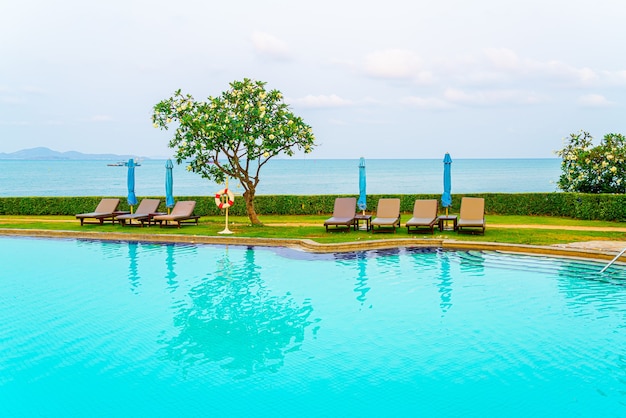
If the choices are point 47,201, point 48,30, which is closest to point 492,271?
point 47,201

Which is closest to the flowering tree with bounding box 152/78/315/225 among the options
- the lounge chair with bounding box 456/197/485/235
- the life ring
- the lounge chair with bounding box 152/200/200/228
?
the life ring

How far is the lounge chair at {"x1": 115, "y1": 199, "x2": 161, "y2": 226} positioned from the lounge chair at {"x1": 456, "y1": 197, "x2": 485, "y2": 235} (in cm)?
1077

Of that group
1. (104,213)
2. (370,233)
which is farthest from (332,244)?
(104,213)

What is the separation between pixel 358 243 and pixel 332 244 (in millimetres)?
753

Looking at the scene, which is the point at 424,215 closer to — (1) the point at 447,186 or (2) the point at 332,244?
(1) the point at 447,186

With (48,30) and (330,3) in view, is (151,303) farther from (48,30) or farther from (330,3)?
(48,30)

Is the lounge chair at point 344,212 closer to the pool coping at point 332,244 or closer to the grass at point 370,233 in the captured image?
the grass at point 370,233

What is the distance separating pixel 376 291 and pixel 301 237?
5.91 meters

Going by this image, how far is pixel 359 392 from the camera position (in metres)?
6.25

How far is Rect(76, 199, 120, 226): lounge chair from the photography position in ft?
67.3

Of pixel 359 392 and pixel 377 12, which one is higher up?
pixel 377 12

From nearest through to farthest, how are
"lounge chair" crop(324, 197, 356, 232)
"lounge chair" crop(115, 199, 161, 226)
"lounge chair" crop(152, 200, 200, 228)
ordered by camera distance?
1. "lounge chair" crop(324, 197, 356, 232)
2. "lounge chair" crop(152, 200, 200, 228)
3. "lounge chair" crop(115, 199, 161, 226)

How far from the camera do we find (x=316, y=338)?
802 centimetres

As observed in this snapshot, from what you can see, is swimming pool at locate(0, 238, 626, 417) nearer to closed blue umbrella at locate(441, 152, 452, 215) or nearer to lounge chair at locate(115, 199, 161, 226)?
closed blue umbrella at locate(441, 152, 452, 215)
